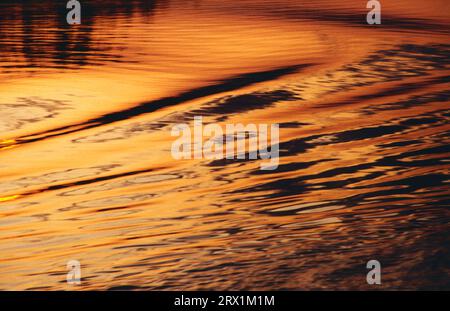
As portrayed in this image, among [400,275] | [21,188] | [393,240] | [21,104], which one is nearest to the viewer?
[400,275]

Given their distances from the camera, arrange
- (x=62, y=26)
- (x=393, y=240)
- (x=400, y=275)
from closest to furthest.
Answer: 1. (x=400, y=275)
2. (x=393, y=240)
3. (x=62, y=26)

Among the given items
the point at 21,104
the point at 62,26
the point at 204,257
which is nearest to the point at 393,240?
the point at 204,257

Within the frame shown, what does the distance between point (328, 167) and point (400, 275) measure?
0.95 metres

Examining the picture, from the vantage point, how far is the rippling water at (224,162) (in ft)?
8.36

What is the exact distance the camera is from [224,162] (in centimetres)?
343

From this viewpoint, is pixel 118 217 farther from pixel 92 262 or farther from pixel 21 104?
pixel 21 104

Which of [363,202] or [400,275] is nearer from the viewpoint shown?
[400,275]

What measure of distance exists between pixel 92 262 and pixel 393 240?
30.4 inches

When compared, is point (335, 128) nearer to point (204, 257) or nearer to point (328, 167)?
point (328, 167)

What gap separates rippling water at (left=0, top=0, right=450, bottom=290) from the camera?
8.36ft

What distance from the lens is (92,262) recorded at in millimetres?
2561

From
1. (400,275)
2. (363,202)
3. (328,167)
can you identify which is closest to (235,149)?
(328,167)

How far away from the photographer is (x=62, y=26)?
6.21 m

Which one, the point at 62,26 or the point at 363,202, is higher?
the point at 62,26
